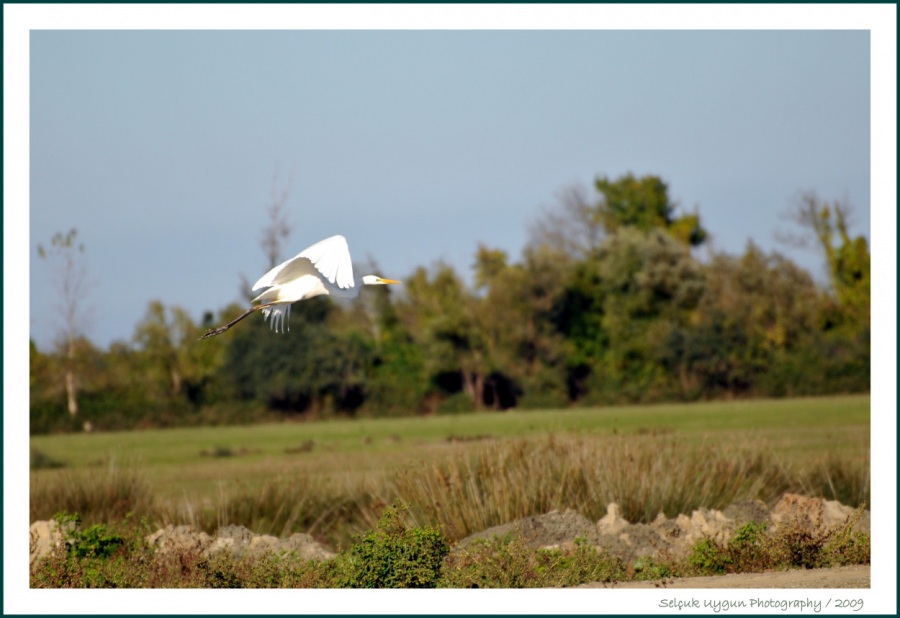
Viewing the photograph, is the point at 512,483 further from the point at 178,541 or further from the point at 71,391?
the point at 71,391

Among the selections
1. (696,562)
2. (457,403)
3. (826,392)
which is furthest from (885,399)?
(457,403)

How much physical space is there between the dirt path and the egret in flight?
3569 mm

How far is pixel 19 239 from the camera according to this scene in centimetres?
1054

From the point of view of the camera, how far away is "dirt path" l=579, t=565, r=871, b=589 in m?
9.35

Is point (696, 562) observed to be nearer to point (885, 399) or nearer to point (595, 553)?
point (595, 553)

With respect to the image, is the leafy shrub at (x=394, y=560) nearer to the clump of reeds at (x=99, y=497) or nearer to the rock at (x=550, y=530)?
the rock at (x=550, y=530)

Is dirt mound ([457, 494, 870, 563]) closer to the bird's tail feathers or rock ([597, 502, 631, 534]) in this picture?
rock ([597, 502, 631, 534])

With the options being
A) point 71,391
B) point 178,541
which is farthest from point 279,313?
point 71,391

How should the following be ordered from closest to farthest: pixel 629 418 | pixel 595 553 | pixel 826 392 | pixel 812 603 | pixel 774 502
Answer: pixel 812 603 < pixel 595 553 < pixel 774 502 < pixel 629 418 < pixel 826 392

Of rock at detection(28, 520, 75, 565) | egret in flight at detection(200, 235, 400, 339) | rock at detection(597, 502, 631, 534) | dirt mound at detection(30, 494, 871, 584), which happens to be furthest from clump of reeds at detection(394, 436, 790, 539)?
egret in flight at detection(200, 235, 400, 339)

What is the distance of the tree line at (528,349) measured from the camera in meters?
40.5

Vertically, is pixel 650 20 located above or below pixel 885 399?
above

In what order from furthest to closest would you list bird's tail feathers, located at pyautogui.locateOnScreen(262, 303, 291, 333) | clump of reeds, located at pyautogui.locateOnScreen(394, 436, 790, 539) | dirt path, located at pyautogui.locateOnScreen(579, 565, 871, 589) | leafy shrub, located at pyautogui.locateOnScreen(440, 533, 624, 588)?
clump of reeds, located at pyautogui.locateOnScreen(394, 436, 790, 539) < leafy shrub, located at pyautogui.locateOnScreen(440, 533, 624, 588) < dirt path, located at pyautogui.locateOnScreen(579, 565, 871, 589) < bird's tail feathers, located at pyautogui.locateOnScreen(262, 303, 291, 333)

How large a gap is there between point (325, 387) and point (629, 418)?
14954 mm
